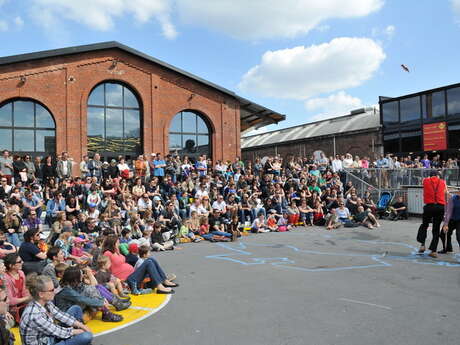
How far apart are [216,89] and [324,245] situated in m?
15.0

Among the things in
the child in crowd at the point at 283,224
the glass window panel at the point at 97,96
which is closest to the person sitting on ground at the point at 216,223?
the child in crowd at the point at 283,224

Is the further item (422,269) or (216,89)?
(216,89)

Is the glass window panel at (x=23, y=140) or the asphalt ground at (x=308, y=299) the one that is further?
the glass window panel at (x=23, y=140)

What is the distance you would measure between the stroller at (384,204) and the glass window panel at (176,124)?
38.9 ft

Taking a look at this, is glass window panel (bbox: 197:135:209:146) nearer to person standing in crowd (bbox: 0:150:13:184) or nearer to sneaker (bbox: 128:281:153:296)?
person standing in crowd (bbox: 0:150:13:184)

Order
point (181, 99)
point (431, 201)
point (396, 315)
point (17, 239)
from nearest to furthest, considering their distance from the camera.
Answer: point (396, 315) < point (431, 201) < point (17, 239) < point (181, 99)

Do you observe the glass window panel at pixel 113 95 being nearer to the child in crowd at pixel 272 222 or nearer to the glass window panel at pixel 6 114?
the glass window panel at pixel 6 114

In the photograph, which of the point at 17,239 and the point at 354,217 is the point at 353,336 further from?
the point at 354,217

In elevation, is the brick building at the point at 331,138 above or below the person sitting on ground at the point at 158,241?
above

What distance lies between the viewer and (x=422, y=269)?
8.20 m

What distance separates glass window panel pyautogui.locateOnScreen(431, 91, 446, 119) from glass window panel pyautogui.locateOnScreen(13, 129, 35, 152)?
25.3m

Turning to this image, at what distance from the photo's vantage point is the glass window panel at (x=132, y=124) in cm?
2202

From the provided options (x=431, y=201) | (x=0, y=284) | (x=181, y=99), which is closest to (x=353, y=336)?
(x=0, y=284)

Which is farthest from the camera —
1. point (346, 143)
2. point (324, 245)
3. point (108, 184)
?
point (346, 143)
